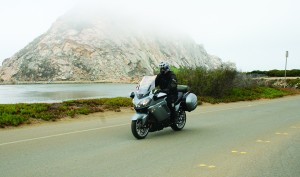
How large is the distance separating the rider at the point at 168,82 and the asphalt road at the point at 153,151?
1.04 m

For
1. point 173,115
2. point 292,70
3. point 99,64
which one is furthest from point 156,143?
point 99,64

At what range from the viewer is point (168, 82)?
1150 centimetres

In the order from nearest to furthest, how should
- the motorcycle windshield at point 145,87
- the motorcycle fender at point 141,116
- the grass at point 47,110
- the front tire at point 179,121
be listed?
the motorcycle fender at point 141,116
the motorcycle windshield at point 145,87
the front tire at point 179,121
the grass at point 47,110

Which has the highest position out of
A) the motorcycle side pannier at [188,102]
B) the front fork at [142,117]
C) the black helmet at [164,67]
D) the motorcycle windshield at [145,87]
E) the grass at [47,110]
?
the black helmet at [164,67]

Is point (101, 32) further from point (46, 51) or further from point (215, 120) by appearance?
point (215, 120)

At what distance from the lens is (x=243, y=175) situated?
22.1ft

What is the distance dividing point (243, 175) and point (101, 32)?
450 ft

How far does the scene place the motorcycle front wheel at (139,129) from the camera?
10445 millimetres

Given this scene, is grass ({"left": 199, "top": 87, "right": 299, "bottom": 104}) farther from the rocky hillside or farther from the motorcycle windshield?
the rocky hillside

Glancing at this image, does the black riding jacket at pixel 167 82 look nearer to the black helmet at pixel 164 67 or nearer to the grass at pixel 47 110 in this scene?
the black helmet at pixel 164 67

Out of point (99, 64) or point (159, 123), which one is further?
point (99, 64)

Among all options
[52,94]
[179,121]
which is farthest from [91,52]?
[179,121]

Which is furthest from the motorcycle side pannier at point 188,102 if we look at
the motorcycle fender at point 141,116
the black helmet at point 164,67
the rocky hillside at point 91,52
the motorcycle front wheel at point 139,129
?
the rocky hillside at point 91,52

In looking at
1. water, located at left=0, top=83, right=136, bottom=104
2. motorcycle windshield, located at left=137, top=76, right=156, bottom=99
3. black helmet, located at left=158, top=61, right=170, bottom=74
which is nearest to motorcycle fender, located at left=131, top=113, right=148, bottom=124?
motorcycle windshield, located at left=137, top=76, right=156, bottom=99
